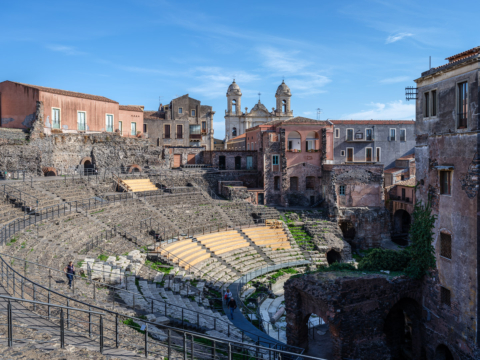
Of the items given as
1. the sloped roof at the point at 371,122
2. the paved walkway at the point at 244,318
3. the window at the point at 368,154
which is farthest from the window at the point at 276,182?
the window at the point at 368,154

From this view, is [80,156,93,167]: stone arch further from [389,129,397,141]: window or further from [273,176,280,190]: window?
[389,129,397,141]: window

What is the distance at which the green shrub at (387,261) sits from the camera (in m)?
17.4

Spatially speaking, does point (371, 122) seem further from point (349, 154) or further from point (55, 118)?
point (55, 118)

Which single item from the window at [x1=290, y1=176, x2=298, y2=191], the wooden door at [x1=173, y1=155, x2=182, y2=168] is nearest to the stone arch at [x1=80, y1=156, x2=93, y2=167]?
the wooden door at [x1=173, y1=155, x2=182, y2=168]

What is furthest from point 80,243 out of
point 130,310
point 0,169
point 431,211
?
point 431,211

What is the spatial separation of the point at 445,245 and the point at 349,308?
5012 mm

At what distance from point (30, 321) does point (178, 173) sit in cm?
2767

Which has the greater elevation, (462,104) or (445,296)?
(462,104)

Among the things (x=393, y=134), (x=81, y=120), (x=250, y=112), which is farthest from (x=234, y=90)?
(x=81, y=120)

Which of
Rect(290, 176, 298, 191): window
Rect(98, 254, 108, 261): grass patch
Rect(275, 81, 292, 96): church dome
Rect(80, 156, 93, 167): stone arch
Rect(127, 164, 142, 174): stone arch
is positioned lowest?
Rect(98, 254, 108, 261): grass patch

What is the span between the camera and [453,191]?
612 inches

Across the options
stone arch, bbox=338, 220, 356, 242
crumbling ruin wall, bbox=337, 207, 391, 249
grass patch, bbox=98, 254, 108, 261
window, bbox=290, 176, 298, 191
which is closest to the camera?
grass patch, bbox=98, 254, 108, 261

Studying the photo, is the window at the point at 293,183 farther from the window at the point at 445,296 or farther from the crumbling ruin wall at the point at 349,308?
the window at the point at 445,296

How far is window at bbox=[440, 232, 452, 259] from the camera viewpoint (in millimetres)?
15797
